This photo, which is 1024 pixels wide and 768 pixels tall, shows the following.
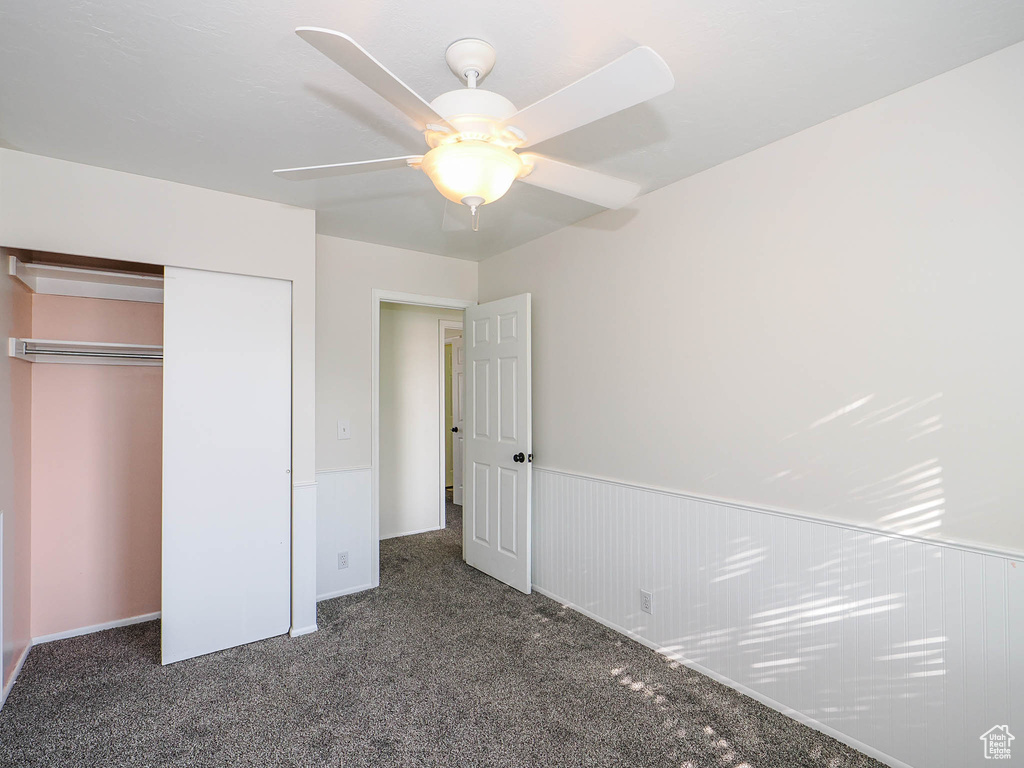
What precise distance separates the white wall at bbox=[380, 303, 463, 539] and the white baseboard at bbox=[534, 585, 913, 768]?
7.22 feet

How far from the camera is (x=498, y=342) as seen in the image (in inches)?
150

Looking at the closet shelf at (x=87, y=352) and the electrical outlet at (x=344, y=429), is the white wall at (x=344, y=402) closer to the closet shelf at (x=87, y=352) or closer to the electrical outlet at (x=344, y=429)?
the electrical outlet at (x=344, y=429)

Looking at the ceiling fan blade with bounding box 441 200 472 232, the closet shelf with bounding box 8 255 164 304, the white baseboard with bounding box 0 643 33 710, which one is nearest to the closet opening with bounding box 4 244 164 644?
the closet shelf with bounding box 8 255 164 304

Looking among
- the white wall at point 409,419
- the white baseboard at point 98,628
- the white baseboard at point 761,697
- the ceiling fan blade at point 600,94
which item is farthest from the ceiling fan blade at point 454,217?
the white baseboard at point 98,628

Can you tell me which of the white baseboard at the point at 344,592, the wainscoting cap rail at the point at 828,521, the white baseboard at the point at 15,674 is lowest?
the white baseboard at the point at 344,592

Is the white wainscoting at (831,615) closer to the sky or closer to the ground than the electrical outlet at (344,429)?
closer to the ground

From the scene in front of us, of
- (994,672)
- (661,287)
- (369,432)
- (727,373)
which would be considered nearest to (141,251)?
(369,432)

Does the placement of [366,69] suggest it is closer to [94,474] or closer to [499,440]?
[499,440]

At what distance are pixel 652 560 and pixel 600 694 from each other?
73 cm

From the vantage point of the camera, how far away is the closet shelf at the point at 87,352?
2658 mm

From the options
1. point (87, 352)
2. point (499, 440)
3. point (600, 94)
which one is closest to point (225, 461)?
point (87, 352)

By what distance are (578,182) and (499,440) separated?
2.31m

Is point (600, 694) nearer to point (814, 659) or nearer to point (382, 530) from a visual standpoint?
point (814, 659)

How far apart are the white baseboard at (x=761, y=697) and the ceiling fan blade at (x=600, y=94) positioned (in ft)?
7.87
